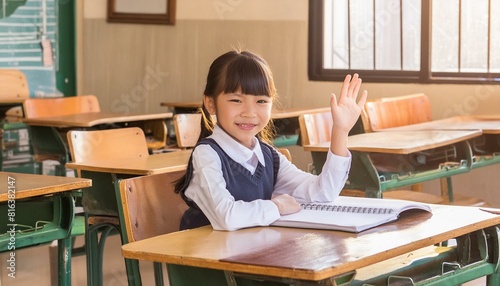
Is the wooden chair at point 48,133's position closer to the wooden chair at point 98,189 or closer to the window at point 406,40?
the wooden chair at point 98,189

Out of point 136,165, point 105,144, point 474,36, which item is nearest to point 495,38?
point 474,36

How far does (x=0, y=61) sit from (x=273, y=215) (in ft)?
18.5

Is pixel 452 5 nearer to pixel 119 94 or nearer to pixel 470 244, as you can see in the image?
pixel 119 94

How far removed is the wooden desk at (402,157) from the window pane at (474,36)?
1.57 metres

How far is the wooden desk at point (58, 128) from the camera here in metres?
5.71

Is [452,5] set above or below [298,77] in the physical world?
above

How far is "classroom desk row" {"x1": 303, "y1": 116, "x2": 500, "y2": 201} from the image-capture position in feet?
14.0

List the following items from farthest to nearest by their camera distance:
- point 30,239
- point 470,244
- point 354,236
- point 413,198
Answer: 1. point 413,198
2. point 30,239
3. point 470,244
4. point 354,236

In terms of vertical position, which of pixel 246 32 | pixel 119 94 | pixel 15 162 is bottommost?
pixel 15 162

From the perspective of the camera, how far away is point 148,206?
2.54 meters

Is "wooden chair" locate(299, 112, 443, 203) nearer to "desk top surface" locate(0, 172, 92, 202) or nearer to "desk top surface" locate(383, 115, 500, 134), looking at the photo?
"desk top surface" locate(383, 115, 500, 134)

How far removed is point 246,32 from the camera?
757 centimetres

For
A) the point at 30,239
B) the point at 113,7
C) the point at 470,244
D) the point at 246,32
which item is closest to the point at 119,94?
the point at 113,7

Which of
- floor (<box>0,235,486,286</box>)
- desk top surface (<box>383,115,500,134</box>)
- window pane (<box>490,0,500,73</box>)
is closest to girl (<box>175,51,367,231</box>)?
floor (<box>0,235,486,286</box>)
